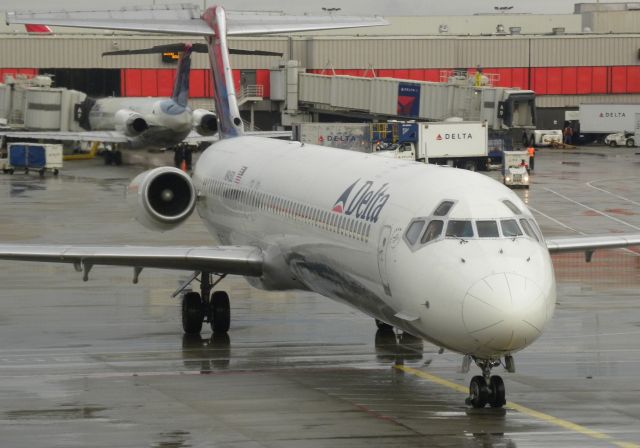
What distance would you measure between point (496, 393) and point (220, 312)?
7.96m

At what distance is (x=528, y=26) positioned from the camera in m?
119

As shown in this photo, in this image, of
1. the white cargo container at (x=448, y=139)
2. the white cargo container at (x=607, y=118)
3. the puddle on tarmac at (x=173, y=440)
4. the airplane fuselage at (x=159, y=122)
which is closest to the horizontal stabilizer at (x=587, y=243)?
the puddle on tarmac at (x=173, y=440)

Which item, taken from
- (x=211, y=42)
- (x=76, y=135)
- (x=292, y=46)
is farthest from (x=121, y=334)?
(x=292, y=46)

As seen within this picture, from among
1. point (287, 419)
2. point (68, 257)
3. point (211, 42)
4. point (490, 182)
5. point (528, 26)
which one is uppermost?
point (528, 26)

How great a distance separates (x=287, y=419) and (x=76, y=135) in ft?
169

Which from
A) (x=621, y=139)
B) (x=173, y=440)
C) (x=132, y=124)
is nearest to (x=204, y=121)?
(x=132, y=124)

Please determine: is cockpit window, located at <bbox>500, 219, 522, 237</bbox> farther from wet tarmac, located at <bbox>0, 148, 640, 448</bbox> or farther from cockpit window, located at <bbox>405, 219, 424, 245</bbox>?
wet tarmac, located at <bbox>0, 148, 640, 448</bbox>

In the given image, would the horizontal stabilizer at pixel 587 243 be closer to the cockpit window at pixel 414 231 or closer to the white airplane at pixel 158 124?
the cockpit window at pixel 414 231

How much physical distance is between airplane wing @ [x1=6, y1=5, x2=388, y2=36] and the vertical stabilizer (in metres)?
0.26

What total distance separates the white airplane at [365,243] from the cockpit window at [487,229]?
12 mm

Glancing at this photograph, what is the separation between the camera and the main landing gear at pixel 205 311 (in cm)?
2352

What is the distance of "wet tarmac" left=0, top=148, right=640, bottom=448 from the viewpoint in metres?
15.8

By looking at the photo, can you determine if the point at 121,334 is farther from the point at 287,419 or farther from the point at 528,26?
the point at 528,26

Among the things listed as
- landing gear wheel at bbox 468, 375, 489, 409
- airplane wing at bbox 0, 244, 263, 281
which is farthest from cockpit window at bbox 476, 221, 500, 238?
airplane wing at bbox 0, 244, 263, 281
